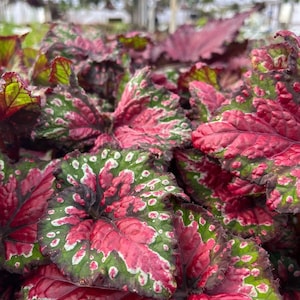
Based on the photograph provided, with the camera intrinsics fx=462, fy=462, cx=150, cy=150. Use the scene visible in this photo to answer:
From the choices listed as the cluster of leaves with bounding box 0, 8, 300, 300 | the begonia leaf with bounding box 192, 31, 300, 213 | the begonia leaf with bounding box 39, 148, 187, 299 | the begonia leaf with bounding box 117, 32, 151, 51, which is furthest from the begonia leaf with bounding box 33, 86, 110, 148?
the begonia leaf with bounding box 117, 32, 151, 51

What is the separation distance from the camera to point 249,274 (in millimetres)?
704

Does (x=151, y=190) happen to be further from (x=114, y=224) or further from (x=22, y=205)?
(x=22, y=205)

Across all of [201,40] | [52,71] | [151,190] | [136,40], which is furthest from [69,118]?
[201,40]

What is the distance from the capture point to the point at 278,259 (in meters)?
0.88

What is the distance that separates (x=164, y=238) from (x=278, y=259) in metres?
0.33

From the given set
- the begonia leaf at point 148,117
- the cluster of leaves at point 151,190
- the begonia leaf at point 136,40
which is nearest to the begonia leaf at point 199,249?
the cluster of leaves at point 151,190

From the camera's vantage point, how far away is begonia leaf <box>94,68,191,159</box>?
2.88ft

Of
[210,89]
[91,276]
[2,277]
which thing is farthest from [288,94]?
[2,277]

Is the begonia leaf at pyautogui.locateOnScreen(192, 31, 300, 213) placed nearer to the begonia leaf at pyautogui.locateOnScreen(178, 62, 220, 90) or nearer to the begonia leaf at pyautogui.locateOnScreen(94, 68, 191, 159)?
the begonia leaf at pyautogui.locateOnScreen(94, 68, 191, 159)

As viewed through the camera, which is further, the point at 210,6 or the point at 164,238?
the point at 210,6

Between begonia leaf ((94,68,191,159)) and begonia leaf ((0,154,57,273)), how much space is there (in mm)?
123

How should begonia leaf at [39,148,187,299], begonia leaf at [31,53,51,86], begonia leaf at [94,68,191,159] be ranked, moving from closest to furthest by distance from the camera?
begonia leaf at [39,148,187,299]
begonia leaf at [94,68,191,159]
begonia leaf at [31,53,51,86]

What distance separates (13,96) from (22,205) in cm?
20

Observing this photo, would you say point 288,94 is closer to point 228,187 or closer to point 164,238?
point 228,187
